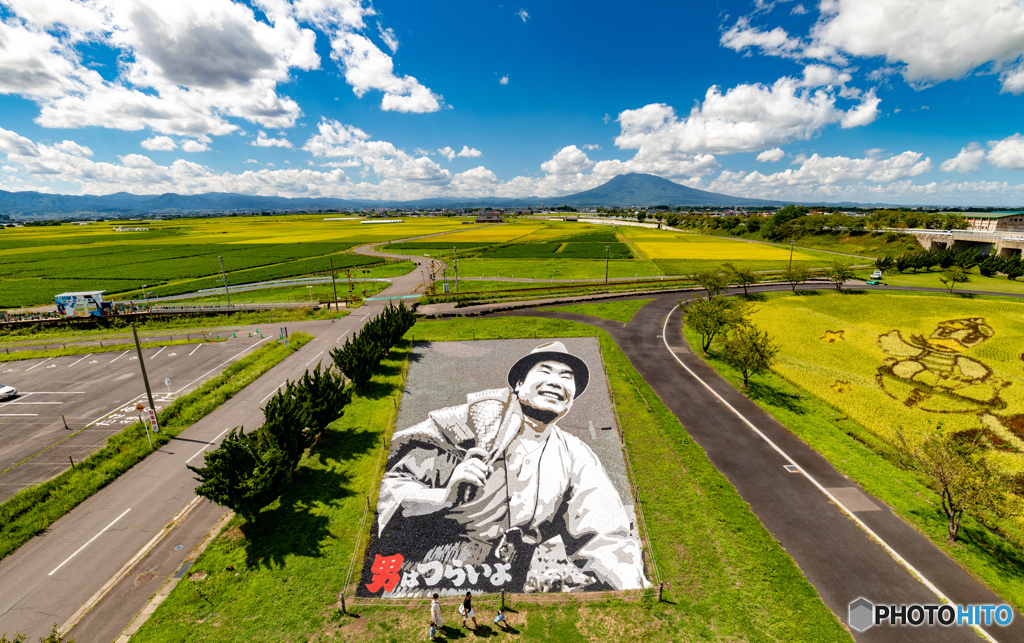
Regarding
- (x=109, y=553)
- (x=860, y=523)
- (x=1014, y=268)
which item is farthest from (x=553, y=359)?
(x=1014, y=268)

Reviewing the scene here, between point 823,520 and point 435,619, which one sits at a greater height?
point 823,520

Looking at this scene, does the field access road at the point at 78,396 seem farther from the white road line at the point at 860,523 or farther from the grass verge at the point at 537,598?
the white road line at the point at 860,523

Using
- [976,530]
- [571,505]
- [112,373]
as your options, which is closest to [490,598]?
[571,505]

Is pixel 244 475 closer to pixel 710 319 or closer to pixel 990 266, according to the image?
pixel 710 319

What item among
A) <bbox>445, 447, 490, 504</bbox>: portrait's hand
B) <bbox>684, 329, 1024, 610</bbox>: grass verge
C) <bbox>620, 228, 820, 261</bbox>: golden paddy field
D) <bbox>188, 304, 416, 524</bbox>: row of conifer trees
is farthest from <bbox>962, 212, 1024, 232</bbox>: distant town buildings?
<bbox>188, 304, 416, 524</bbox>: row of conifer trees

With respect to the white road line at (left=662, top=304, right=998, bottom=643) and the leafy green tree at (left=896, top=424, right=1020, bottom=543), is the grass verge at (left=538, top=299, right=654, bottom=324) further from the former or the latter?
the leafy green tree at (left=896, top=424, right=1020, bottom=543)

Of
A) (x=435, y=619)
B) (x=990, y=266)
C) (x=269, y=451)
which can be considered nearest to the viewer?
(x=435, y=619)

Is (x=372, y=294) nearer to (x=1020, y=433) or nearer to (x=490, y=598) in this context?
(x=490, y=598)
